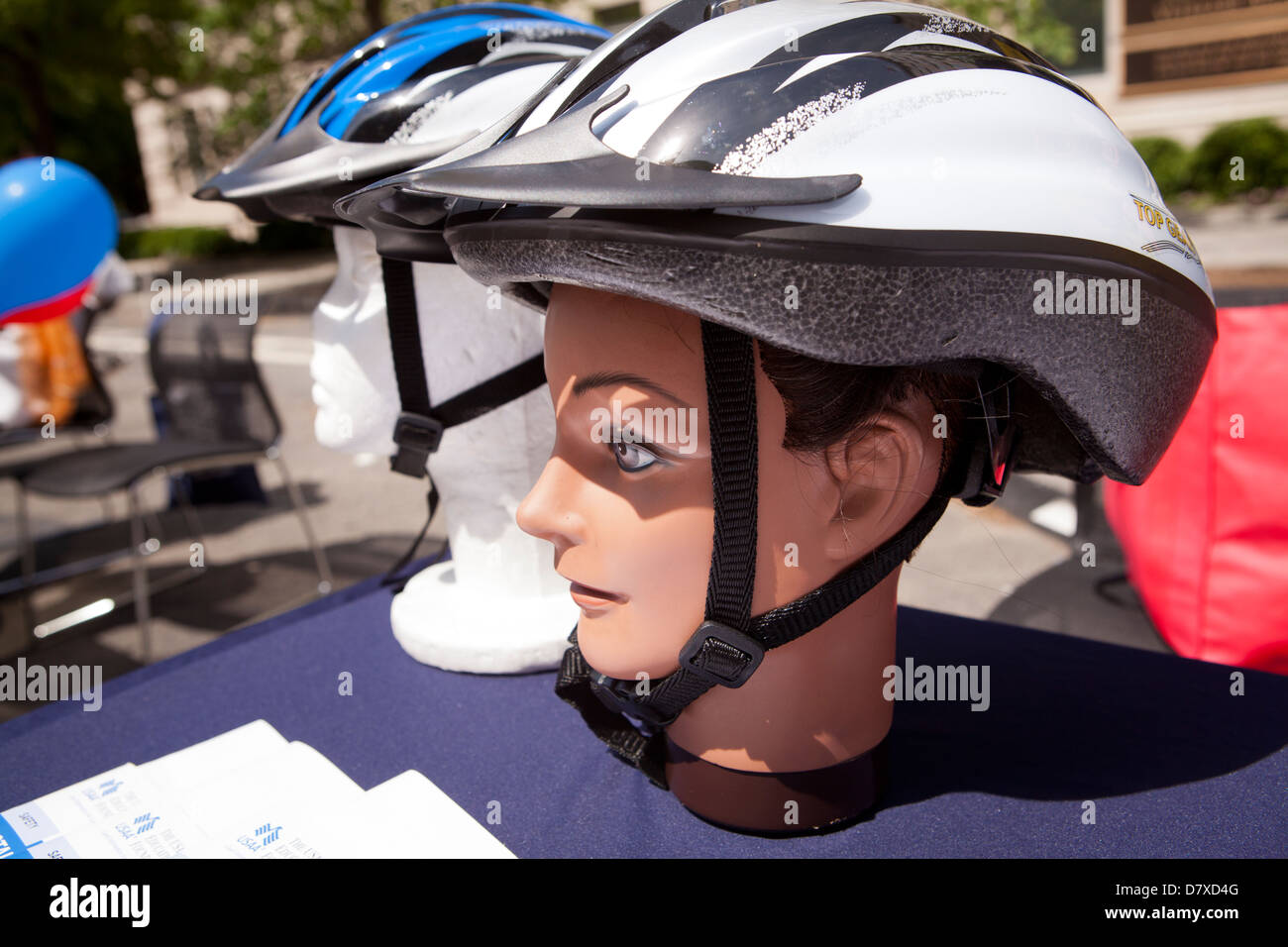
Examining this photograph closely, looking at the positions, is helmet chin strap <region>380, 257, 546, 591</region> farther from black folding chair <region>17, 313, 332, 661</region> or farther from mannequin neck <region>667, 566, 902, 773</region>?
black folding chair <region>17, 313, 332, 661</region>

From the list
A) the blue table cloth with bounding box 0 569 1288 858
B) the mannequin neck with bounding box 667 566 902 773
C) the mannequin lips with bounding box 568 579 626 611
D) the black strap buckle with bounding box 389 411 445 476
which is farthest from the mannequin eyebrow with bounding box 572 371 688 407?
the black strap buckle with bounding box 389 411 445 476

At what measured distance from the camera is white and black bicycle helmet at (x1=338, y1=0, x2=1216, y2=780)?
3.21 ft

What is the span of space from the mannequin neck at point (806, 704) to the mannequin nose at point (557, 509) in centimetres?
31

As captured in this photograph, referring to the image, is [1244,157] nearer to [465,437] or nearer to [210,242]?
[465,437]

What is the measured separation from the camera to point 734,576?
1.19 m

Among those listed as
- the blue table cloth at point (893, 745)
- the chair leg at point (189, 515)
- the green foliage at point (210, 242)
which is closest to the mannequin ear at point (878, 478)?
the blue table cloth at point (893, 745)

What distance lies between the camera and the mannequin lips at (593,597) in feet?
4.09

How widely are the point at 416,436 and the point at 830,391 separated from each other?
100 centimetres

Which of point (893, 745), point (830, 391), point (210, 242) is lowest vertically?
point (210, 242)

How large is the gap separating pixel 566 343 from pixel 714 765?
619 mm

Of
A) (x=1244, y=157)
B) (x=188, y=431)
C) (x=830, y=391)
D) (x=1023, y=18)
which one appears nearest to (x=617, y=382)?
(x=830, y=391)

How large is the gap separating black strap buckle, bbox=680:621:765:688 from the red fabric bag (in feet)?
4.45

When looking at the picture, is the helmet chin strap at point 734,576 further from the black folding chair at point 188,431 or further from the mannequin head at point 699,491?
the black folding chair at point 188,431

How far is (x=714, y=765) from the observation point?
4.39ft
